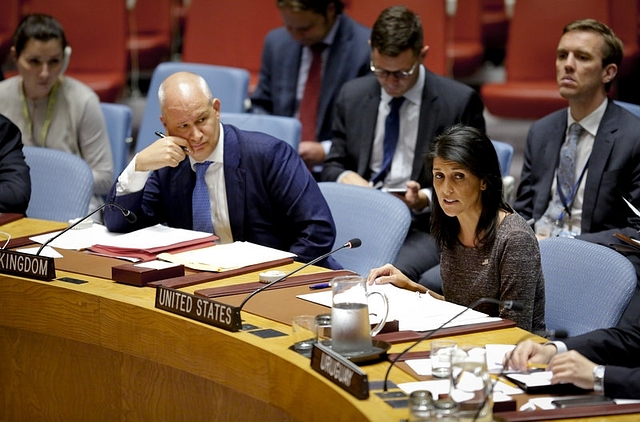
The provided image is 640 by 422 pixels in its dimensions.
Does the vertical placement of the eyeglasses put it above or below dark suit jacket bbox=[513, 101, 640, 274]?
above

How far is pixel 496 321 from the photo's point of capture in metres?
2.47

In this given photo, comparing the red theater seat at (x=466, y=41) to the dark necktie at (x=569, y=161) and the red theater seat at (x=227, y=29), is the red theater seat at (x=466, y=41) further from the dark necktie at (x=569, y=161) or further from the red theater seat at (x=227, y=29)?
the dark necktie at (x=569, y=161)

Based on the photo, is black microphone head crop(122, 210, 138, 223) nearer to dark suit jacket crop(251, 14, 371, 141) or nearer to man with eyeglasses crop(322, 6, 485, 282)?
man with eyeglasses crop(322, 6, 485, 282)

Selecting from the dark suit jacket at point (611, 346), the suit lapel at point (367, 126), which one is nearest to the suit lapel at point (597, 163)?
the suit lapel at point (367, 126)

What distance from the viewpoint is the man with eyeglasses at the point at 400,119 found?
407 centimetres

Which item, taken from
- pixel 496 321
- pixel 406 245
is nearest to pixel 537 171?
pixel 406 245

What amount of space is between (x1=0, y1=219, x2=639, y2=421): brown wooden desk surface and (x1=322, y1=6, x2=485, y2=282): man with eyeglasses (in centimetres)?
115

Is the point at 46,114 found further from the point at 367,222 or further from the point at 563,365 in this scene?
the point at 563,365

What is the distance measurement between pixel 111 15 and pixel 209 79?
133 centimetres

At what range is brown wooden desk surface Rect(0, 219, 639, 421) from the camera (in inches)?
89.5

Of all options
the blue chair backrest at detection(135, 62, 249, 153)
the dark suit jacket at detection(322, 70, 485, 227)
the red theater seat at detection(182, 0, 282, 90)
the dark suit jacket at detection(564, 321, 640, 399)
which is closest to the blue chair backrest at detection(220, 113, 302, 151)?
the dark suit jacket at detection(322, 70, 485, 227)

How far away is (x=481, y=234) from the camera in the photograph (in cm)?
274

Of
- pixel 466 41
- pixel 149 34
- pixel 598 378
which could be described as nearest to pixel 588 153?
pixel 598 378

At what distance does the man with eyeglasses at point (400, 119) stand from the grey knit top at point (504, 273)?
1084mm
